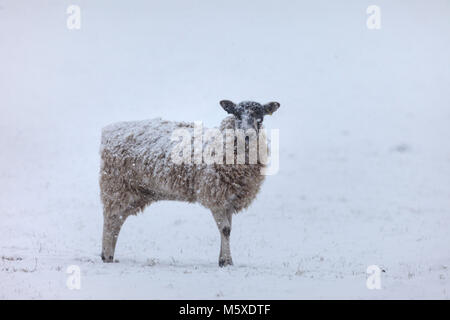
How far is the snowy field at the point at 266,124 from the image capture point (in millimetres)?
7891

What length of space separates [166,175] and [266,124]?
24.5 meters

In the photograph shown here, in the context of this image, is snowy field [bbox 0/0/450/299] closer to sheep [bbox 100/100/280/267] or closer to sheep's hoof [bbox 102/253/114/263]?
sheep's hoof [bbox 102/253/114/263]

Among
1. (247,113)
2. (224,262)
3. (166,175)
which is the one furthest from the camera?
(166,175)

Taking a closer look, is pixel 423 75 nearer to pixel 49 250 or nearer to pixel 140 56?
pixel 140 56

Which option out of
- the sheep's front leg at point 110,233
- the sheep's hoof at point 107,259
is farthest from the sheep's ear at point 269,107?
the sheep's hoof at point 107,259

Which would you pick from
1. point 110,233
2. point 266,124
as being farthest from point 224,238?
point 266,124

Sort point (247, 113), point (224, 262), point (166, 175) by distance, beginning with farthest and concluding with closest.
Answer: point (166, 175) < point (247, 113) < point (224, 262)

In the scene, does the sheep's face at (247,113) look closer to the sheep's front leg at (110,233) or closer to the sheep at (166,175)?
the sheep at (166,175)

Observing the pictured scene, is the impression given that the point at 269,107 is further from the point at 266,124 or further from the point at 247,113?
the point at 266,124

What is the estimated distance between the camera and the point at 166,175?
8898 millimetres

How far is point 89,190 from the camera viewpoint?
1952cm

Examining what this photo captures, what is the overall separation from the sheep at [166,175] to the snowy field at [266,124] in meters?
0.98

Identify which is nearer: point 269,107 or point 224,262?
point 224,262
